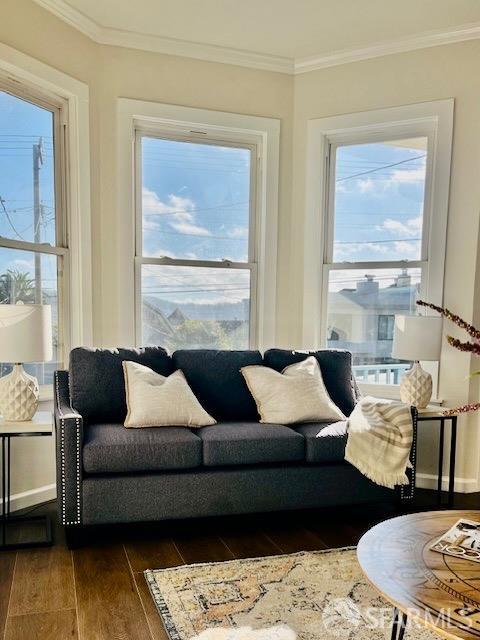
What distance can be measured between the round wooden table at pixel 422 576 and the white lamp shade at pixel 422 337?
5.15 ft

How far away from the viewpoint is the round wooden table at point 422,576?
1.33 metres

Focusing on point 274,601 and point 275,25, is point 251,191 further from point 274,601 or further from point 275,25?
point 274,601

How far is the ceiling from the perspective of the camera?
3.24 metres

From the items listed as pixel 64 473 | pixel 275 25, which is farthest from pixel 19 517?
pixel 275 25

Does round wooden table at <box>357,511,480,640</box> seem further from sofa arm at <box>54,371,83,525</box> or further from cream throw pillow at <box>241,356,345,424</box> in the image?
sofa arm at <box>54,371,83,525</box>

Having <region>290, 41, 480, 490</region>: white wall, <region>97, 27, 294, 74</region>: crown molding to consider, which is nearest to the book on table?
<region>290, 41, 480, 490</region>: white wall

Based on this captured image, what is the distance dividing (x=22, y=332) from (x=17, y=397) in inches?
13.7

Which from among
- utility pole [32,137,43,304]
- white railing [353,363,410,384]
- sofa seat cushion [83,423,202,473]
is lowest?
sofa seat cushion [83,423,202,473]

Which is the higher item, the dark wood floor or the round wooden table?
the round wooden table

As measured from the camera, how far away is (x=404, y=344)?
3406 millimetres

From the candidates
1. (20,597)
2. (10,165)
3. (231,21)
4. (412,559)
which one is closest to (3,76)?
(10,165)

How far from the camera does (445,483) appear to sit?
367cm

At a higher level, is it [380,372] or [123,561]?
[380,372]

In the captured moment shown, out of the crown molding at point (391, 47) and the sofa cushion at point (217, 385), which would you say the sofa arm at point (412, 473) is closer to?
the sofa cushion at point (217, 385)
